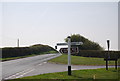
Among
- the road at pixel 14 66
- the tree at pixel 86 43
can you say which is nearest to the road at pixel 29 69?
the road at pixel 14 66

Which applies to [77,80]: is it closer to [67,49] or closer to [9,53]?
[67,49]

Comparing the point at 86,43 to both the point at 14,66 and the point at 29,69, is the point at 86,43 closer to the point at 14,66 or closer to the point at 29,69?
the point at 14,66

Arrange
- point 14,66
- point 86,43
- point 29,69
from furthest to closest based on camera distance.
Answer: point 86,43
point 14,66
point 29,69

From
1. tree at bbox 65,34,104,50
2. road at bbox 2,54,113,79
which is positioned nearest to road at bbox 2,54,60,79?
road at bbox 2,54,113,79

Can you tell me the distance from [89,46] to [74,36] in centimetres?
522

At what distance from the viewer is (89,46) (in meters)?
63.4

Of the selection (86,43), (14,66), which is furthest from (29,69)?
(86,43)

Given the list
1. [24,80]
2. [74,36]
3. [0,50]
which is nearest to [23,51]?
[0,50]

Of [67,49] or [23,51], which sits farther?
[23,51]

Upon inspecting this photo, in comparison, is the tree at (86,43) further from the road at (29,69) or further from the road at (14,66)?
the road at (29,69)

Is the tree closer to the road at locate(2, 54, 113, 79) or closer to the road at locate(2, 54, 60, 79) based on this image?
the road at locate(2, 54, 60, 79)

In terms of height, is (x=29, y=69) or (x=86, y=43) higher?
(x=86, y=43)

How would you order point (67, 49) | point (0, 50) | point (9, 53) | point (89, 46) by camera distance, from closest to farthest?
point (67, 49) → point (0, 50) → point (9, 53) → point (89, 46)

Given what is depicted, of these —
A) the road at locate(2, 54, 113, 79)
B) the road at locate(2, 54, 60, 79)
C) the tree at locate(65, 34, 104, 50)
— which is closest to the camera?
the road at locate(2, 54, 113, 79)
